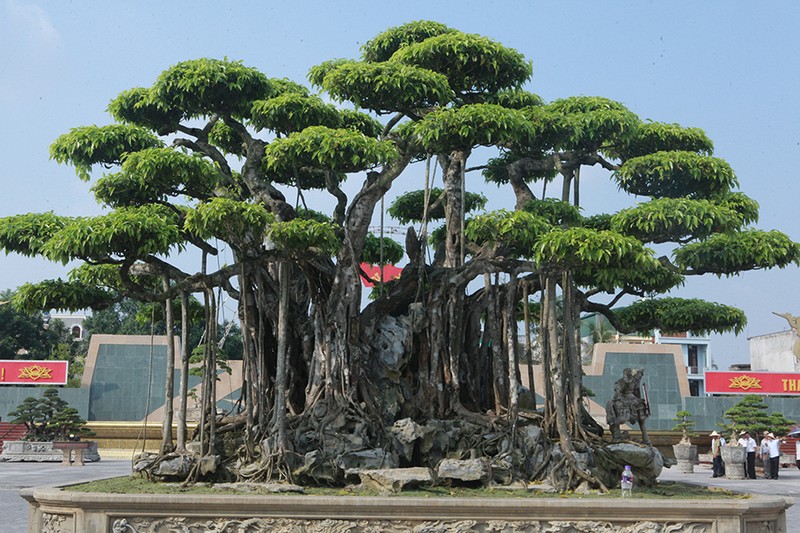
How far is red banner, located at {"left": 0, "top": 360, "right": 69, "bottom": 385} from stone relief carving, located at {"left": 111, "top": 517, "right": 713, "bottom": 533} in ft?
96.1

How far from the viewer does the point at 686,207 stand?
42.1ft

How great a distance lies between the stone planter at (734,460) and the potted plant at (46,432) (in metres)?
17.0

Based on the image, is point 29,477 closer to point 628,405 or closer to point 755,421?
point 628,405

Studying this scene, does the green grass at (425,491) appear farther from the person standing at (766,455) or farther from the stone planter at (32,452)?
the stone planter at (32,452)

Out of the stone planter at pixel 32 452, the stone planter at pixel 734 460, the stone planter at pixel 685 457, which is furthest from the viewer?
the stone planter at pixel 32 452

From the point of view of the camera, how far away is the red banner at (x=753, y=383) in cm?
3909

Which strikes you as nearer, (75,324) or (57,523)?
(57,523)

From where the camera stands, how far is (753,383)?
3928 cm

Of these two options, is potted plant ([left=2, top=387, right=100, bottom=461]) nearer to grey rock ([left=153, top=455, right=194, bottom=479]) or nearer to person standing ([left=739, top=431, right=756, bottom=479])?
grey rock ([left=153, top=455, right=194, bottom=479])

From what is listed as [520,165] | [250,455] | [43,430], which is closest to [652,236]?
[520,165]

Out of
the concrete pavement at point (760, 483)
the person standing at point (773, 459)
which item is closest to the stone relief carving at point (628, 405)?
the concrete pavement at point (760, 483)

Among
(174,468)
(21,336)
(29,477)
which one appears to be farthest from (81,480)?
(21,336)

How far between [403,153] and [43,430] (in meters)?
18.4

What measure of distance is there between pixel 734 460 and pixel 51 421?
1890cm
